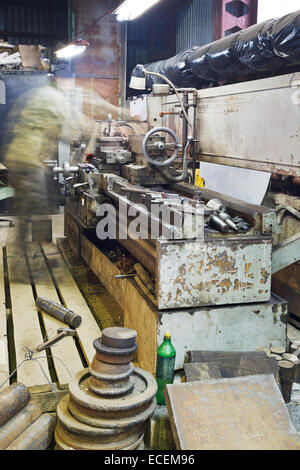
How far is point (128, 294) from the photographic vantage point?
2.86m

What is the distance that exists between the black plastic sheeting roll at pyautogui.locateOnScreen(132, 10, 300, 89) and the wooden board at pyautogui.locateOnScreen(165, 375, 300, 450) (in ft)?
7.46

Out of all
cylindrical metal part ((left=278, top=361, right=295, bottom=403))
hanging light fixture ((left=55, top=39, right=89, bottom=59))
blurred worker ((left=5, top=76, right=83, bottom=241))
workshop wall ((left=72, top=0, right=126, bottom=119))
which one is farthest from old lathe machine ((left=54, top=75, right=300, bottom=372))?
workshop wall ((left=72, top=0, right=126, bottom=119))

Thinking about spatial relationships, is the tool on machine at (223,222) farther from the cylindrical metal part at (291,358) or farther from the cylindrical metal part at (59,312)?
the cylindrical metal part at (59,312)

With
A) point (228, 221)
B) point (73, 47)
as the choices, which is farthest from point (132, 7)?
point (228, 221)

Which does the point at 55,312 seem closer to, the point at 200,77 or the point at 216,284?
the point at 216,284

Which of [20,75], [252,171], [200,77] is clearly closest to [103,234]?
[252,171]

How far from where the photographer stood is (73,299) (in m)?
3.64

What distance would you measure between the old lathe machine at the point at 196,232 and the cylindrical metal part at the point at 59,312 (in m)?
0.37

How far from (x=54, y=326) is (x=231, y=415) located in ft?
5.32

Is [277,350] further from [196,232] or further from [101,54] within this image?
[101,54]

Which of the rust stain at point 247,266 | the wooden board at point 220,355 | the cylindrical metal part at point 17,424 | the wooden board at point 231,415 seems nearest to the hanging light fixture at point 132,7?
the rust stain at point 247,266

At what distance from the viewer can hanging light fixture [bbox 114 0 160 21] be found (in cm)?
447

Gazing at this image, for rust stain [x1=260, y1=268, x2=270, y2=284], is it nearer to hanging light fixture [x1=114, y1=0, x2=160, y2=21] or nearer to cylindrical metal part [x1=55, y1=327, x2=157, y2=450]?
cylindrical metal part [x1=55, y1=327, x2=157, y2=450]

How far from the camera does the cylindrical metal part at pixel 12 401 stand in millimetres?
1865
